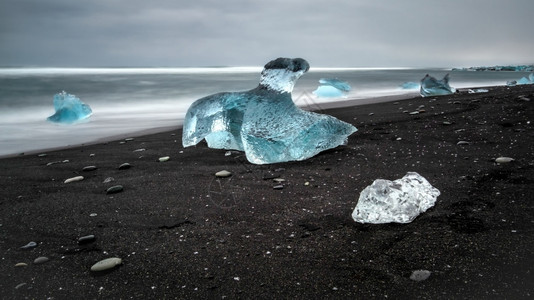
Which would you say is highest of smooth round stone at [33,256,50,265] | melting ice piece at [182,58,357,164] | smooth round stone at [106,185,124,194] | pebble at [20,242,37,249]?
melting ice piece at [182,58,357,164]

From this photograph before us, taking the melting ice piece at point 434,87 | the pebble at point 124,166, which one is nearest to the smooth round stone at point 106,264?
the pebble at point 124,166

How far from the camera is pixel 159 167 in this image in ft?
12.6

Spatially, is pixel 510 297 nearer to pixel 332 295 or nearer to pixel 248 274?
pixel 332 295

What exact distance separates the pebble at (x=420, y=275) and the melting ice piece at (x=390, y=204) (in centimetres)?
53

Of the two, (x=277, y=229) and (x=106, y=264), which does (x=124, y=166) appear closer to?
(x=106, y=264)

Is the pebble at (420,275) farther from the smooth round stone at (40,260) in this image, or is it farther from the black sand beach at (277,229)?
the smooth round stone at (40,260)

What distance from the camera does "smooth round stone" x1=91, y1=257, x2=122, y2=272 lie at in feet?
6.25

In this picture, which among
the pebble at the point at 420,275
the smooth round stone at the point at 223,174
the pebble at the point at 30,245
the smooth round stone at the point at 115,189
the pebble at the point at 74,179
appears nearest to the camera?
the pebble at the point at 420,275

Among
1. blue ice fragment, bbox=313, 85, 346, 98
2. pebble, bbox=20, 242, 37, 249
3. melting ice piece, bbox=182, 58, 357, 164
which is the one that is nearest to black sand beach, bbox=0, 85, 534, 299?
pebble, bbox=20, 242, 37, 249

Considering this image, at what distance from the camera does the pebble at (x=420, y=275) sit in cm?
167

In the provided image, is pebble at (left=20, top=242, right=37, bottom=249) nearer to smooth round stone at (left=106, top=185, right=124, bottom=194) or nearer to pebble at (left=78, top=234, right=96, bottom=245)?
pebble at (left=78, top=234, right=96, bottom=245)

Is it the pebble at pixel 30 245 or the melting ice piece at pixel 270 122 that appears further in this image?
the melting ice piece at pixel 270 122

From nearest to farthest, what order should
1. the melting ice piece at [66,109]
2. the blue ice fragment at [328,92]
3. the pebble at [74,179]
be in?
the pebble at [74,179], the melting ice piece at [66,109], the blue ice fragment at [328,92]

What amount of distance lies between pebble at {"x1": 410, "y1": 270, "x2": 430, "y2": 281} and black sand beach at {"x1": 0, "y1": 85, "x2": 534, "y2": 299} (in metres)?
0.03
